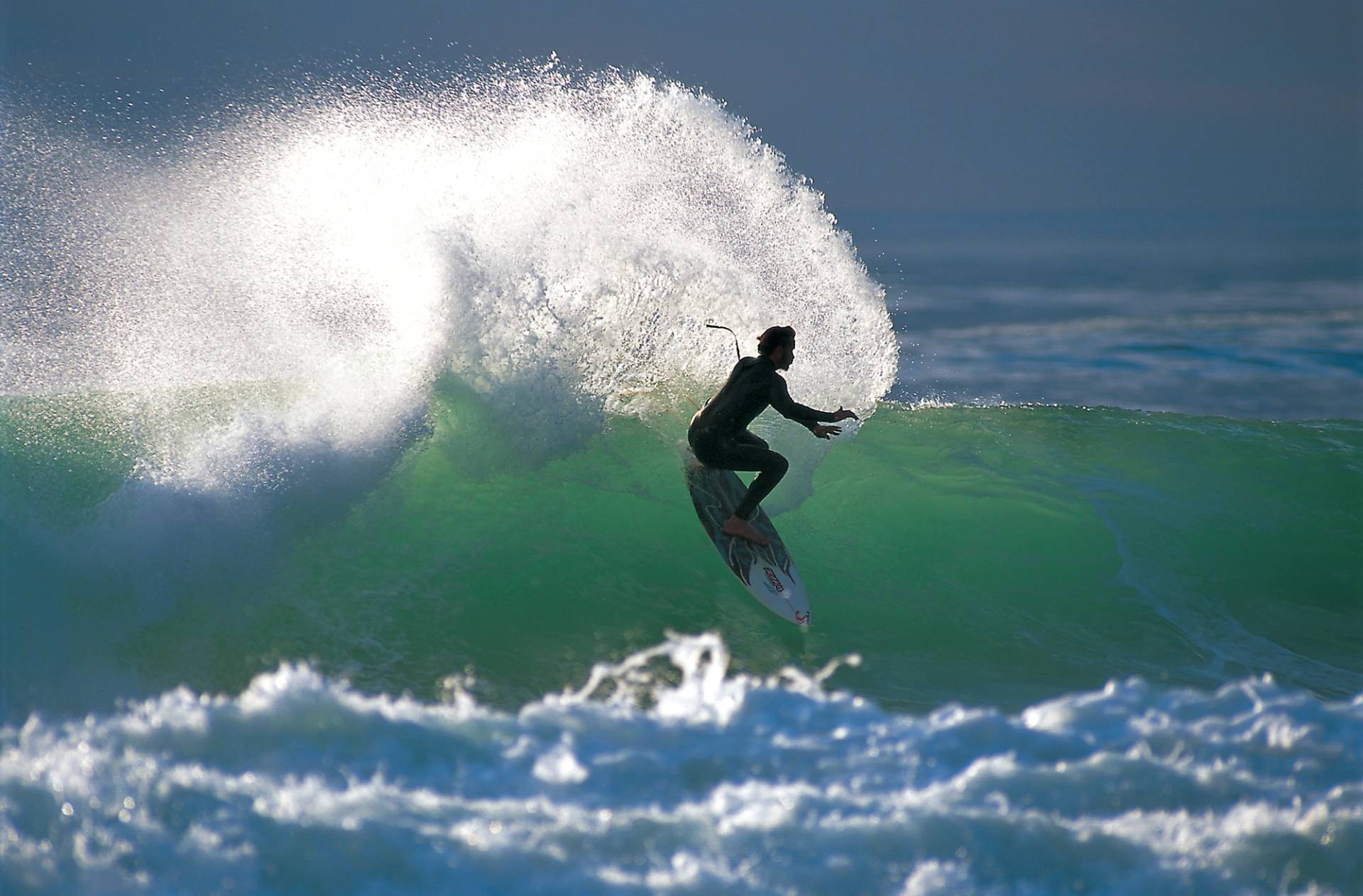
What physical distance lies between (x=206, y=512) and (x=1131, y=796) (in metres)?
4.60

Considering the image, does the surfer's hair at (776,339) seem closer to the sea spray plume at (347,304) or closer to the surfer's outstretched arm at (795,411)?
the surfer's outstretched arm at (795,411)

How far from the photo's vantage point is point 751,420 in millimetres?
5590

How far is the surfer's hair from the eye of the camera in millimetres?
5434

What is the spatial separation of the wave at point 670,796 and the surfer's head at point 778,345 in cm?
174

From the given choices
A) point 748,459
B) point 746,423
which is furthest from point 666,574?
point 746,423

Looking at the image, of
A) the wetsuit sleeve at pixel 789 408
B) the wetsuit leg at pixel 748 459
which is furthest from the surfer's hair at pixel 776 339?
the wetsuit leg at pixel 748 459

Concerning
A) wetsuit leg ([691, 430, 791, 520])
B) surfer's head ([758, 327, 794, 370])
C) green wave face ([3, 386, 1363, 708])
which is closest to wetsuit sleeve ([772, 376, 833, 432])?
surfer's head ([758, 327, 794, 370])

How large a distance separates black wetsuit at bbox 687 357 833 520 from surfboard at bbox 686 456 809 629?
0.18 m

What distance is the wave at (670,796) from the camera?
3.63m

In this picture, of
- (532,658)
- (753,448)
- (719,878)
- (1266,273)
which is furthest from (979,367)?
(1266,273)

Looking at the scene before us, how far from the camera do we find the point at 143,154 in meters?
9.14

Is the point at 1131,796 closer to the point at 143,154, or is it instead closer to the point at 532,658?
the point at 532,658

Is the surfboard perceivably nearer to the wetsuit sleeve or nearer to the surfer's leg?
the surfer's leg

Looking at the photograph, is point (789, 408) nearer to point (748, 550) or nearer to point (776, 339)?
point (776, 339)
